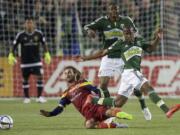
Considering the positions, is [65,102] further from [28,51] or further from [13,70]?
[13,70]

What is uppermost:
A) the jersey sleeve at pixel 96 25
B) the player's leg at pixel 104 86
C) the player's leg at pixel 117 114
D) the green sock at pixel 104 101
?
the jersey sleeve at pixel 96 25

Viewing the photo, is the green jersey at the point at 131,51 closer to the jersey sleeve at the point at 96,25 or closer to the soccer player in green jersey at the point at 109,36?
the soccer player in green jersey at the point at 109,36

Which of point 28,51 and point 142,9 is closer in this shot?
point 28,51

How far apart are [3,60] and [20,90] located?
1.15 meters

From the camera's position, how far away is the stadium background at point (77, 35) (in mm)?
22641

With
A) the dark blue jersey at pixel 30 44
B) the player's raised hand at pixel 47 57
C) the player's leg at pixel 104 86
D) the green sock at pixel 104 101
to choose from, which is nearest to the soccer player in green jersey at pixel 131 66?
the green sock at pixel 104 101

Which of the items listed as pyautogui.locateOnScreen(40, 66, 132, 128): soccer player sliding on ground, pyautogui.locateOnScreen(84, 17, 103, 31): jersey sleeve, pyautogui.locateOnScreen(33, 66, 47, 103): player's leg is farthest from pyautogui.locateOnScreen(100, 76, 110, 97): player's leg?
pyautogui.locateOnScreen(33, 66, 47, 103): player's leg

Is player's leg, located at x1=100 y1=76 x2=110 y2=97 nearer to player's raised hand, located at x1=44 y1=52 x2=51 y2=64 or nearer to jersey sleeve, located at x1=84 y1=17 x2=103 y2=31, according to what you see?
jersey sleeve, located at x1=84 y1=17 x2=103 y2=31

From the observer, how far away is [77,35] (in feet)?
79.2

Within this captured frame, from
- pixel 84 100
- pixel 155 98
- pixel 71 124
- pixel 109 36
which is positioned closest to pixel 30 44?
pixel 109 36

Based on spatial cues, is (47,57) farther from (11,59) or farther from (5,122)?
(5,122)

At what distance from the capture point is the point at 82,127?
1257 cm

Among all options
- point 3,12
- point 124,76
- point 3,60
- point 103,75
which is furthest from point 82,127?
point 3,12

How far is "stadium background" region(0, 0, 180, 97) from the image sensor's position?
22641 millimetres
